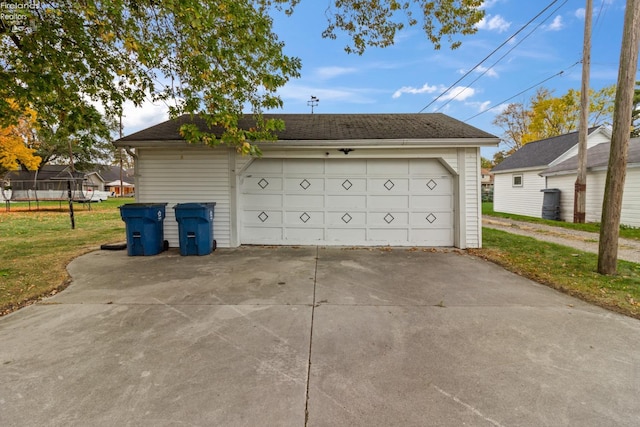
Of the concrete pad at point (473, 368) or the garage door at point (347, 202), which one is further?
the garage door at point (347, 202)

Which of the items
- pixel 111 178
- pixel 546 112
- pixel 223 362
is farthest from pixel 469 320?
pixel 111 178

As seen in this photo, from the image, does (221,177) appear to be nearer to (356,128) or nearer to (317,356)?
(356,128)

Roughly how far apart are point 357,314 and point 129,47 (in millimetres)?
4571

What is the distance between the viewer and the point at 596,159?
1220 cm

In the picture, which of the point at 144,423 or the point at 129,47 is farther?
the point at 129,47

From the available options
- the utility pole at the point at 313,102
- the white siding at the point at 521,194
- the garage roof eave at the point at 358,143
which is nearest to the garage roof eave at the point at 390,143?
the garage roof eave at the point at 358,143

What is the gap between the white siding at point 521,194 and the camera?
46.8 ft

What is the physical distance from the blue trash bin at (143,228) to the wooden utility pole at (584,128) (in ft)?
45.5

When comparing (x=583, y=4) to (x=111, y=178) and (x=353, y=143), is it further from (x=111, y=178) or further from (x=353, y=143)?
(x=111, y=178)

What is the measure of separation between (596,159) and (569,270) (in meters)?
10.6

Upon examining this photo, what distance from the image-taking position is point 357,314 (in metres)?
3.41

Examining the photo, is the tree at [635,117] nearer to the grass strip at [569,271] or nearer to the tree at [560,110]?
the tree at [560,110]

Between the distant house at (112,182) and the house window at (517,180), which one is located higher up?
the distant house at (112,182)

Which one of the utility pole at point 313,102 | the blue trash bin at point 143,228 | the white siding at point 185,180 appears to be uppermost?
the utility pole at point 313,102
